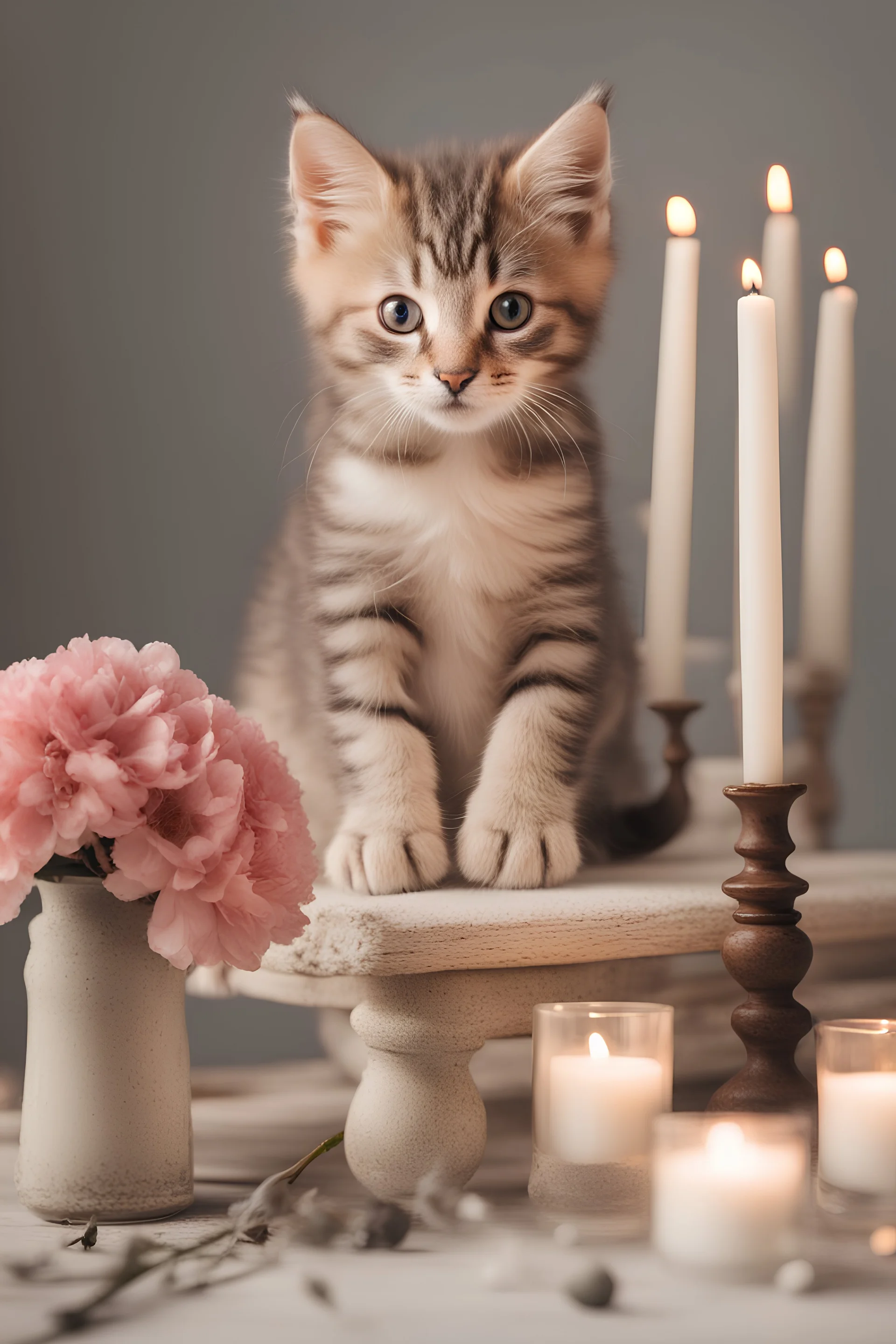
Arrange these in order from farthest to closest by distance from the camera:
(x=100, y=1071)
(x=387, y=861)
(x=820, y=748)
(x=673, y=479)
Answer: (x=820, y=748)
(x=673, y=479)
(x=387, y=861)
(x=100, y=1071)

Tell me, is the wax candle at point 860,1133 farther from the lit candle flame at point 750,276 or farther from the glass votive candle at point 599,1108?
the lit candle flame at point 750,276

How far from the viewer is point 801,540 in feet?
3.49

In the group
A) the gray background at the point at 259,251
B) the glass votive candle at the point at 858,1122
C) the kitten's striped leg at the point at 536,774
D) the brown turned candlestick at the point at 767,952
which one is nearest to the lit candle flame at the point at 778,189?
the gray background at the point at 259,251

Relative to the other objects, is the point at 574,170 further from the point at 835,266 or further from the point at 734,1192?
the point at 734,1192

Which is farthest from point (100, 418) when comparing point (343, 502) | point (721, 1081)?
point (721, 1081)

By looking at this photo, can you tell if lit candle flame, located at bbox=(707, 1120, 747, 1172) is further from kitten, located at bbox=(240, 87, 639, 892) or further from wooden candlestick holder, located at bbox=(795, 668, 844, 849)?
wooden candlestick holder, located at bbox=(795, 668, 844, 849)

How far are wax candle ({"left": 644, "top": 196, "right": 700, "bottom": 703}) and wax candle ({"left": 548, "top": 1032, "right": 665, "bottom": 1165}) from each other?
332 millimetres

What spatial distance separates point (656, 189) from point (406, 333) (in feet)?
1.13

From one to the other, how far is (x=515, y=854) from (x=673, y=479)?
0.97ft

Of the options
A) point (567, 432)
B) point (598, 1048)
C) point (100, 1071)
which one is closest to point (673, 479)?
Answer: point (567, 432)

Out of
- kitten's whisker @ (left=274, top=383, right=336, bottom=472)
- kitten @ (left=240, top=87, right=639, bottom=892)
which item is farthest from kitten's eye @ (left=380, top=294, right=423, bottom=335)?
kitten's whisker @ (left=274, top=383, right=336, bottom=472)

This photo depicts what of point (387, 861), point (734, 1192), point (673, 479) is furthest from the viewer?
point (673, 479)

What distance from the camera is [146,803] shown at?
2.09 ft

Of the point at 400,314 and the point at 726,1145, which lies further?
the point at 400,314
